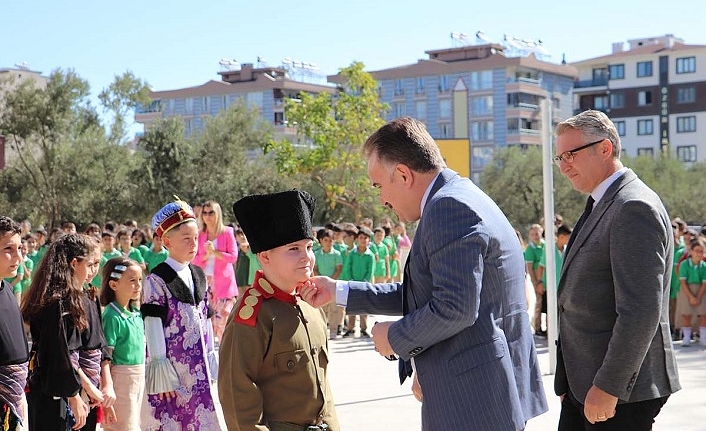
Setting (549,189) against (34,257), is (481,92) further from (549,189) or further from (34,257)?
(549,189)

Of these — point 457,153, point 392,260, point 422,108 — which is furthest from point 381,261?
point 422,108

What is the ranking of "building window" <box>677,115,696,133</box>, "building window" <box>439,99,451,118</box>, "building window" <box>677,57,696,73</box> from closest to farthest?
"building window" <box>677,57,696,73</box> → "building window" <box>677,115,696,133</box> → "building window" <box>439,99,451,118</box>

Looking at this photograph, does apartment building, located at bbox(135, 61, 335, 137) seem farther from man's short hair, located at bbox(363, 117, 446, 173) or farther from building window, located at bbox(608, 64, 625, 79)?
man's short hair, located at bbox(363, 117, 446, 173)

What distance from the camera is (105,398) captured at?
5.47 metres

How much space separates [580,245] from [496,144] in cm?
9020

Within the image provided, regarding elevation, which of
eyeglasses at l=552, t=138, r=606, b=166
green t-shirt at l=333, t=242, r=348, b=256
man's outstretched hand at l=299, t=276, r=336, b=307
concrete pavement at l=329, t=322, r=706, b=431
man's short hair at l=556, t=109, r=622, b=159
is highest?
man's short hair at l=556, t=109, r=622, b=159

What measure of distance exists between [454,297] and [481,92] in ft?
295

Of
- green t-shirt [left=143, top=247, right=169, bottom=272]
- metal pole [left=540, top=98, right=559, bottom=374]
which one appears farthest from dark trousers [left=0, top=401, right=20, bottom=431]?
green t-shirt [left=143, top=247, right=169, bottom=272]

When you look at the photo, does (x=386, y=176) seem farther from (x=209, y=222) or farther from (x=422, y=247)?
(x=209, y=222)

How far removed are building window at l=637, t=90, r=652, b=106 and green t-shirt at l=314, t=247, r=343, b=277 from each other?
82322 mm

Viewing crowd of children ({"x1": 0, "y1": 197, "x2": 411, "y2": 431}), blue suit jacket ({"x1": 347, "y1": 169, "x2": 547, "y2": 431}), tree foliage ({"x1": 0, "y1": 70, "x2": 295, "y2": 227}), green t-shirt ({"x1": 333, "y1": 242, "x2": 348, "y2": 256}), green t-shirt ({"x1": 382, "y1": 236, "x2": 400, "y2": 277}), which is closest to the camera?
blue suit jacket ({"x1": 347, "y1": 169, "x2": 547, "y2": 431})

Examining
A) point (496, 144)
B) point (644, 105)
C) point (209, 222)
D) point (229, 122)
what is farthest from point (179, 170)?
point (644, 105)

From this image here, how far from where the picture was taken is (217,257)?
432 inches

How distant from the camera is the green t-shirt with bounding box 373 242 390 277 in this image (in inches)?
669
